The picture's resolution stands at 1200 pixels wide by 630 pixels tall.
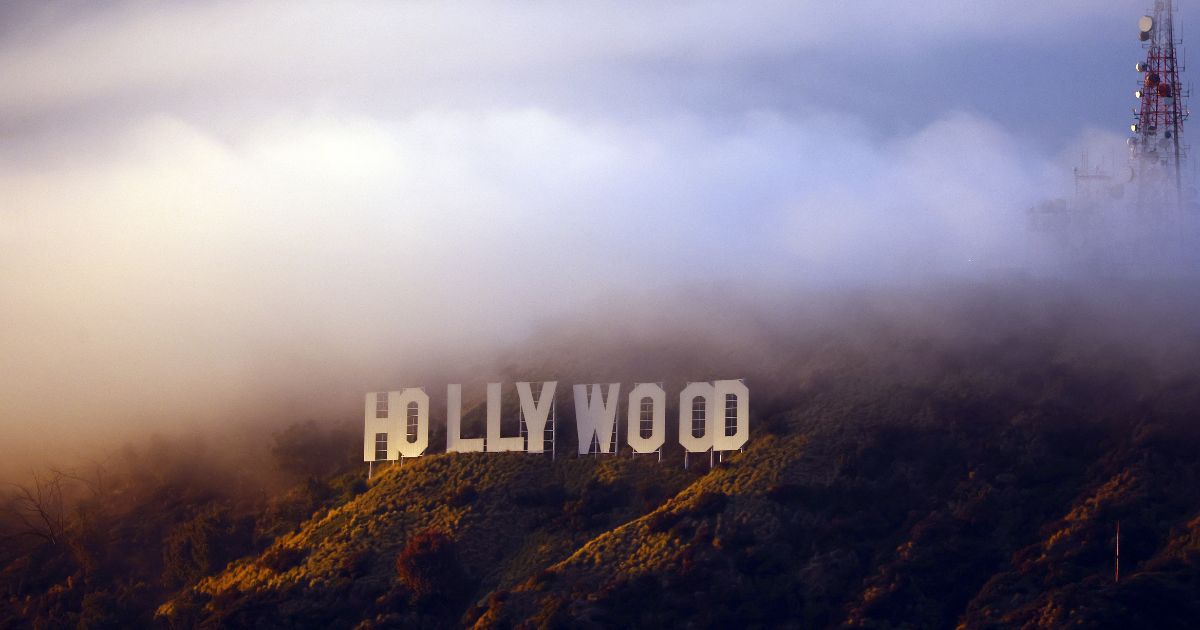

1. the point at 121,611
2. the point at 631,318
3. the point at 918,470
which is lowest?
the point at 121,611

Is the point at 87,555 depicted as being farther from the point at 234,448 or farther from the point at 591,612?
the point at 591,612

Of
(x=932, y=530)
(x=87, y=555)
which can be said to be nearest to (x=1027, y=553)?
(x=932, y=530)

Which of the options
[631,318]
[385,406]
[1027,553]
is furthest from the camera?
[631,318]

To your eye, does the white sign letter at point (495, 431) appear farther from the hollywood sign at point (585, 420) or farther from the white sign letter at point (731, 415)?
the white sign letter at point (731, 415)

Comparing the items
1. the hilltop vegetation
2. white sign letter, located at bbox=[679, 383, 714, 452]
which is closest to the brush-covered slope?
the hilltop vegetation

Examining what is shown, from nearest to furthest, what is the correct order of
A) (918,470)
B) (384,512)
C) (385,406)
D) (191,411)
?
(918,470) < (384,512) < (385,406) < (191,411)

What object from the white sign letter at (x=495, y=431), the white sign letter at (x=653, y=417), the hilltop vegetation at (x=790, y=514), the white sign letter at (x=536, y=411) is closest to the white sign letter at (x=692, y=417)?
the white sign letter at (x=653, y=417)

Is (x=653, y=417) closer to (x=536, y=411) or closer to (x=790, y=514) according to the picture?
(x=536, y=411)

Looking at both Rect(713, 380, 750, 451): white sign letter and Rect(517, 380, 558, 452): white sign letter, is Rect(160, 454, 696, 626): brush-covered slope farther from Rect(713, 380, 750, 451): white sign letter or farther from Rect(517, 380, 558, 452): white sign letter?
Rect(713, 380, 750, 451): white sign letter
